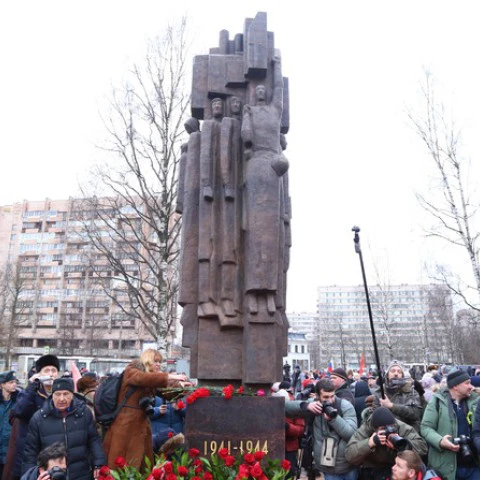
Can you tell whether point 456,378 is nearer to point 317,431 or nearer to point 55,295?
point 317,431

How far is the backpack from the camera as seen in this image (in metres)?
5.22

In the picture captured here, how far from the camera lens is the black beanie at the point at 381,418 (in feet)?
15.9

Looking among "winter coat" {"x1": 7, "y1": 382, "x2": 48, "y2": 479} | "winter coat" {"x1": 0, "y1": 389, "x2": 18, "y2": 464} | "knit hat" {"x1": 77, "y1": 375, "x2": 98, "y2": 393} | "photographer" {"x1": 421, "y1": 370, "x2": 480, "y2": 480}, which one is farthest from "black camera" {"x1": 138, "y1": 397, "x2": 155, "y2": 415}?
"photographer" {"x1": 421, "y1": 370, "x2": 480, "y2": 480}

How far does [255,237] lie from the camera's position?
19.3 feet

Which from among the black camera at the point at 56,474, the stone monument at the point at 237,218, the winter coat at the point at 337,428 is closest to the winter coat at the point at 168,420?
the stone monument at the point at 237,218

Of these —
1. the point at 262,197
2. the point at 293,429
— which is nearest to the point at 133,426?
the point at 293,429

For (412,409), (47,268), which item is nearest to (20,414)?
(412,409)

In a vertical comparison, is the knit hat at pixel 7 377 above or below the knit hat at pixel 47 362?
below

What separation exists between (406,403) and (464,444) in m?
0.99

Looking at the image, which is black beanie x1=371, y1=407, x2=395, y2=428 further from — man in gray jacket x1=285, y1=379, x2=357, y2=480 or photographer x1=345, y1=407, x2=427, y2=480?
man in gray jacket x1=285, y1=379, x2=357, y2=480

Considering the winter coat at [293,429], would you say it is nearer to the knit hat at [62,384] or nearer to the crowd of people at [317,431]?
the crowd of people at [317,431]

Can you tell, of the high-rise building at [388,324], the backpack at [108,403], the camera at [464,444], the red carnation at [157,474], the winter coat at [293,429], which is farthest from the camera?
the high-rise building at [388,324]

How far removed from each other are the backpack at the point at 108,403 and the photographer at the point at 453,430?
3.16 meters

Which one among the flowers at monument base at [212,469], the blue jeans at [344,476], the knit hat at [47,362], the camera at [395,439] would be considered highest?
the knit hat at [47,362]
